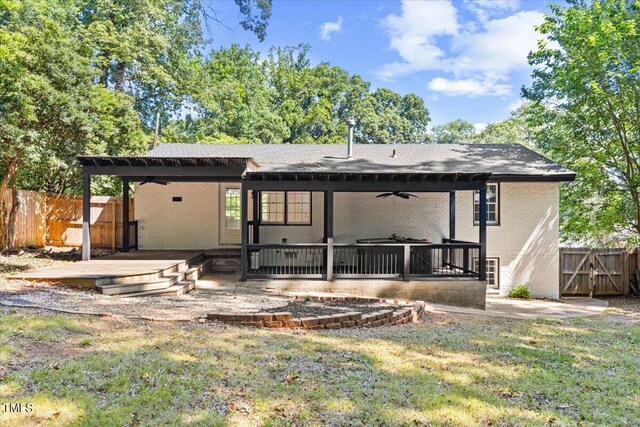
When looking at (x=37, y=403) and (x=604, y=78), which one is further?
(x=604, y=78)

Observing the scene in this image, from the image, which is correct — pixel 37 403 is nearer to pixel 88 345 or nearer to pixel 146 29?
pixel 88 345

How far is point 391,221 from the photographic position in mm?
12750

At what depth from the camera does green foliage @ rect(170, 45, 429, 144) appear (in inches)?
1069

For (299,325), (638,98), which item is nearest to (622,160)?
(638,98)

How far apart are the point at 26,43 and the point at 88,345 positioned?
38.5ft

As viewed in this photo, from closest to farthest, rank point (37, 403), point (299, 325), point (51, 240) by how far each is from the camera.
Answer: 1. point (37, 403)
2. point (299, 325)
3. point (51, 240)

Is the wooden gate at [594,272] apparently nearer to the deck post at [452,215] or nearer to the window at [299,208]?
the deck post at [452,215]

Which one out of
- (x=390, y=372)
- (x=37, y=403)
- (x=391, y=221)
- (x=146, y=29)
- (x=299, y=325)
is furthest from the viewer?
(x=146, y=29)

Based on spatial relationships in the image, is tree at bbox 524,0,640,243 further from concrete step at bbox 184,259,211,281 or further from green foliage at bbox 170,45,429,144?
green foliage at bbox 170,45,429,144

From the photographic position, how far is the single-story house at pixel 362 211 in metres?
9.64

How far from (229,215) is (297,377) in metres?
10.2

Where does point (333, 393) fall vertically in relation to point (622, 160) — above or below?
below

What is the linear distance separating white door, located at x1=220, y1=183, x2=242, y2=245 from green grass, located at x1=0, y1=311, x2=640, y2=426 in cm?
802

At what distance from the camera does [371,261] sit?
34.2ft
